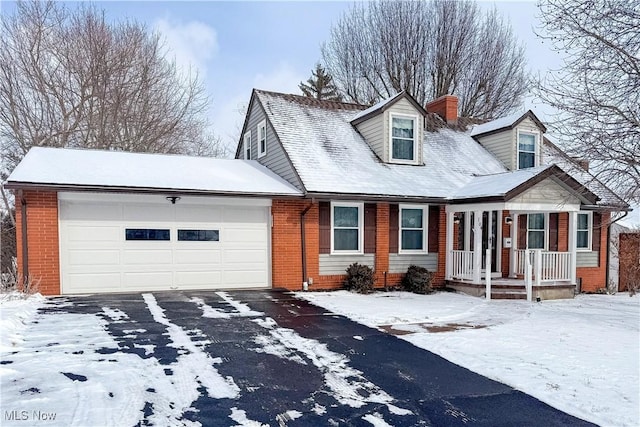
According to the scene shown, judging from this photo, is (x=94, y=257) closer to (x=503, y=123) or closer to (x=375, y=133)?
(x=375, y=133)

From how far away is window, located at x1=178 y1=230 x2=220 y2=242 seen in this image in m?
10.8

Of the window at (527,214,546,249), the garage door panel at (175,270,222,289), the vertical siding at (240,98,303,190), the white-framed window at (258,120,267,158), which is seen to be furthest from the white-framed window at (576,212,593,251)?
the garage door panel at (175,270,222,289)

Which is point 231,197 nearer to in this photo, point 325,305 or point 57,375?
point 325,305

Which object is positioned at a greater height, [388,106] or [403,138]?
[388,106]

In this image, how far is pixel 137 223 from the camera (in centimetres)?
1040

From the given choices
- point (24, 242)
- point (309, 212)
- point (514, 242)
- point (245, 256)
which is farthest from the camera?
point (514, 242)

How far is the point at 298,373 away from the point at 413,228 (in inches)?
333

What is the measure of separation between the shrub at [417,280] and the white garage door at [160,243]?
13.3ft

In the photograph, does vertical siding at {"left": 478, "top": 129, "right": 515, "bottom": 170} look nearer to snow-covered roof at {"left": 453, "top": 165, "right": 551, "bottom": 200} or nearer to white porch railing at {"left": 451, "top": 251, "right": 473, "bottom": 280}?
snow-covered roof at {"left": 453, "top": 165, "right": 551, "bottom": 200}

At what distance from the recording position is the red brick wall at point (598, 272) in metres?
14.9

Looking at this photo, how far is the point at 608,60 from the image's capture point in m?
8.12

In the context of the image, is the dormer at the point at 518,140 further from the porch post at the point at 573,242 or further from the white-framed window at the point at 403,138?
the white-framed window at the point at 403,138

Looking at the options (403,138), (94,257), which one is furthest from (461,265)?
(94,257)

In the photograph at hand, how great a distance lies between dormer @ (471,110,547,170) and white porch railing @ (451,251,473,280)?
4.75 meters
